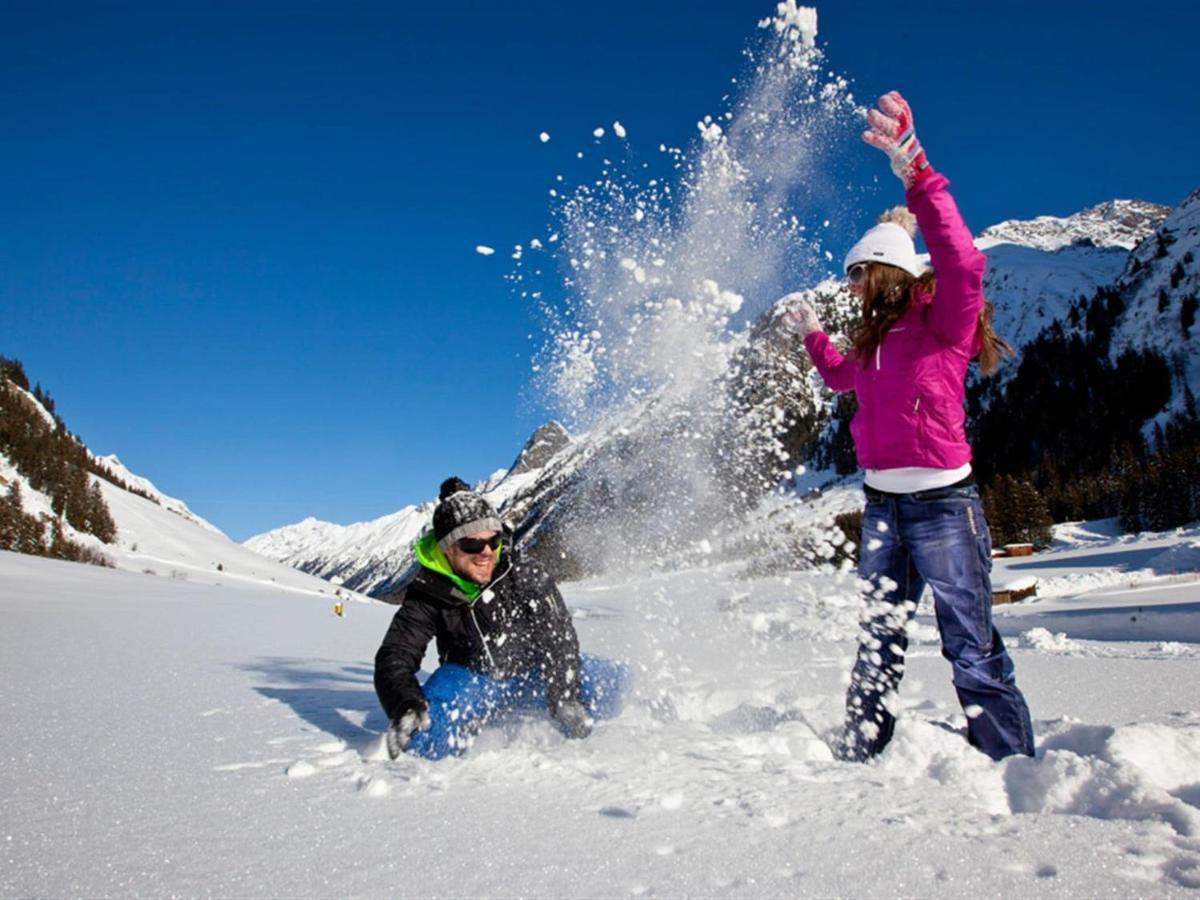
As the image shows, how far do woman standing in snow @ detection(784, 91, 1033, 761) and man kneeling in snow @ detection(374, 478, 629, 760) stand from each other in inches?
49.5

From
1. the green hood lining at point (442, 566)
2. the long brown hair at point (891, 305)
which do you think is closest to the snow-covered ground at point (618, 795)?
the green hood lining at point (442, 566)

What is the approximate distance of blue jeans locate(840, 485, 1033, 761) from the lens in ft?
9.07

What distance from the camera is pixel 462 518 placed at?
357 cm

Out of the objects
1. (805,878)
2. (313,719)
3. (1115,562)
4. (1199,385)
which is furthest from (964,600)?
(1199,385)

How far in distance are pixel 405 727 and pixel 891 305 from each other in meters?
2.61

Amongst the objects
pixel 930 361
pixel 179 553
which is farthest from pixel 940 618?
pixel 179 553

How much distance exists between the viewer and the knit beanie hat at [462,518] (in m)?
3.55

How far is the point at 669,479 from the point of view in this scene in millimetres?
14688

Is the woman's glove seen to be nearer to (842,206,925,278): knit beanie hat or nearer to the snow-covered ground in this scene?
(842,206,925,278): knit beanie hat

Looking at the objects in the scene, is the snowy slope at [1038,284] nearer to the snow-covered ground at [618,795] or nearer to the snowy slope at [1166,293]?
the snowy slope at [1166,293]

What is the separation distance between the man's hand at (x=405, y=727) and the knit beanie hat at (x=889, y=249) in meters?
2.57

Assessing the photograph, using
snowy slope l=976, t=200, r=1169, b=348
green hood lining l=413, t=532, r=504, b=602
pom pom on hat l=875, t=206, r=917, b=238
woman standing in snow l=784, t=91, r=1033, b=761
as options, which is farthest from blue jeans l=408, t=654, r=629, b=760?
snowy slope l=976, t=200, r=1169, b=348

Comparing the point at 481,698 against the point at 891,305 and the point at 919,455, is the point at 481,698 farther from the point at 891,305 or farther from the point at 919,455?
the point at 891,305

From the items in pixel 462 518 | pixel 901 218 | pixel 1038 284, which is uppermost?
pixel 1038 284
